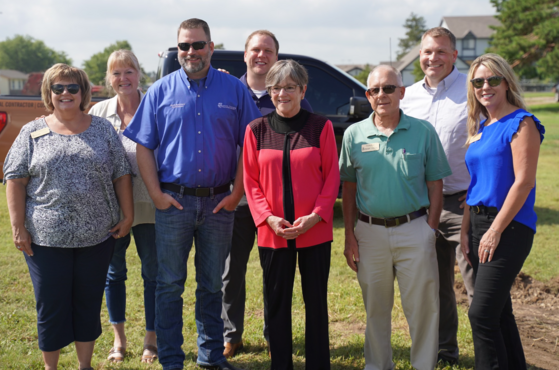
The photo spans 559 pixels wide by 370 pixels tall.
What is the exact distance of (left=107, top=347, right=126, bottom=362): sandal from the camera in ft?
12.6

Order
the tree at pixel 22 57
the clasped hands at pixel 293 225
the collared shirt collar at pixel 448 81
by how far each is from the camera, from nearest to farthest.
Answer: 1. the clasped hands at pixel 293 225
2. the collared shirt collar at pixel 448 81
3. the tree at pixel 22 57

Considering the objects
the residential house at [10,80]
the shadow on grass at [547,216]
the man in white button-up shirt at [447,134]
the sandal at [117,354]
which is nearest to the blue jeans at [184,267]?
the sandal at [117,354]

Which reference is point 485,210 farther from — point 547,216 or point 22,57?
point 22,57

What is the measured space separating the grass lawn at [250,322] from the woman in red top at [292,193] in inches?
30.8

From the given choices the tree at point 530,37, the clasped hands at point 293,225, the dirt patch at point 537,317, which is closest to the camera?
the clasped hands at point 293,225

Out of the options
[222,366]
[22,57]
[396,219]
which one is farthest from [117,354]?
[22,57]

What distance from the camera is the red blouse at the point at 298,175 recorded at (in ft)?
10.3

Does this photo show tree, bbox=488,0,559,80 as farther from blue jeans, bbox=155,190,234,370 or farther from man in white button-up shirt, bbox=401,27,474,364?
blue jeans, bbox=155,190,234,370

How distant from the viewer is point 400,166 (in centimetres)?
318

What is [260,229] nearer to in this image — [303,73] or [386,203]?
[386,203]

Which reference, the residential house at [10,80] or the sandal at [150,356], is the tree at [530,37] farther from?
the residential house at [10,80]

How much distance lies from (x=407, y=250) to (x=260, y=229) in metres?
0.93

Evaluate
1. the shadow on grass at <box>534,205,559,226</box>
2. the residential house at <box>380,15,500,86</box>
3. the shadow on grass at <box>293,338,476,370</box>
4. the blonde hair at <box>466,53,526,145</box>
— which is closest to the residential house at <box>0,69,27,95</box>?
the residential house at <box>380,15,500,86</box>

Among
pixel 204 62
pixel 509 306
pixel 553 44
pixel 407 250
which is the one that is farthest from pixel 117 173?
pixel 553 44
